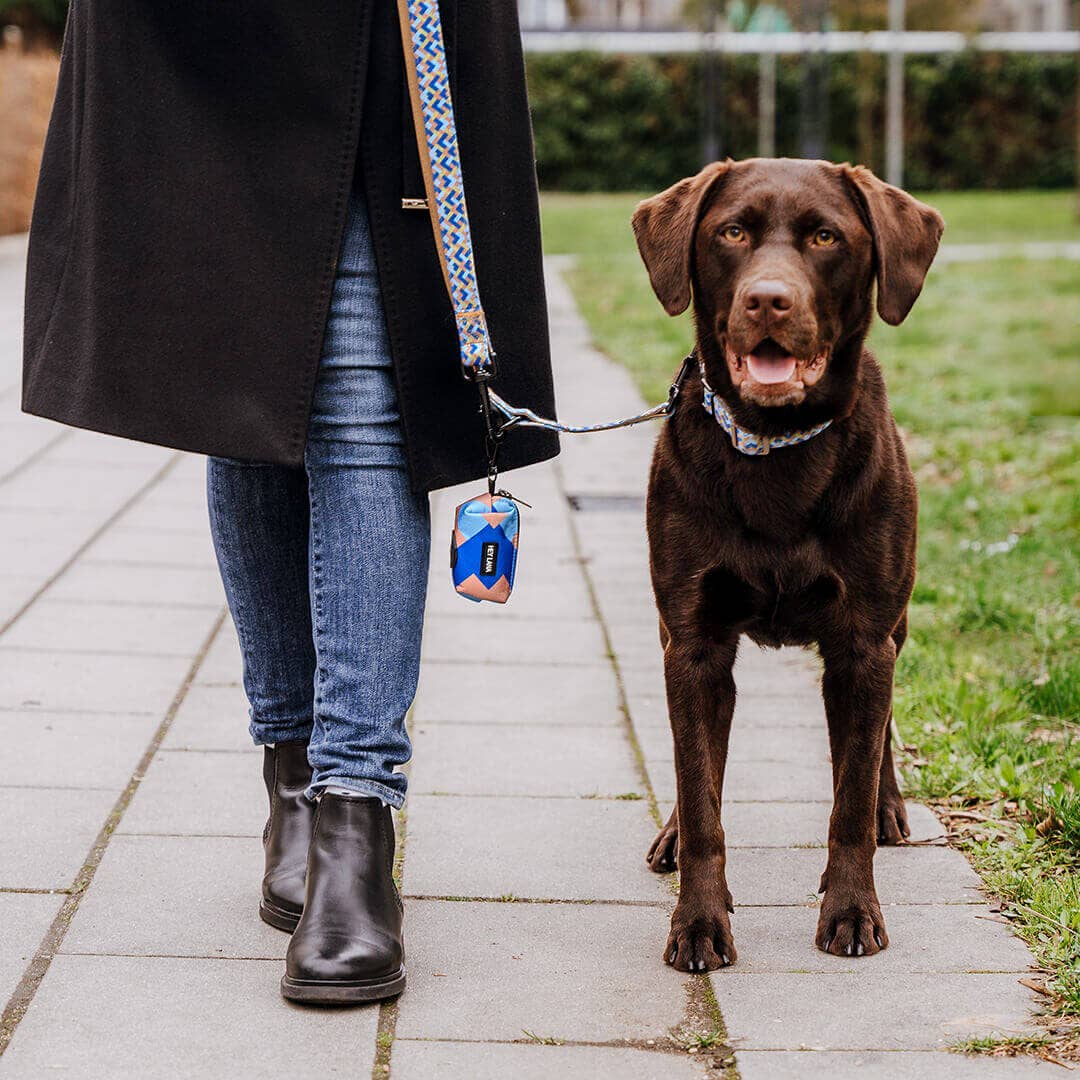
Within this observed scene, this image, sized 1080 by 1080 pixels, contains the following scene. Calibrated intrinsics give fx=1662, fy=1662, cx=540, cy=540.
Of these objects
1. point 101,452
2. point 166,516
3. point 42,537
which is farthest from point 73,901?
point 101,452

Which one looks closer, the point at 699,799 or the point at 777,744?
the point at 699,799

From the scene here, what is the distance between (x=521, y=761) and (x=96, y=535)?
253 cm

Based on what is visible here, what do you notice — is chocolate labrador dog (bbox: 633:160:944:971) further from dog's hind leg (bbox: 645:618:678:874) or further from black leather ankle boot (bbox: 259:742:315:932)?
black leather ankle boot (bbox: 259:742:315:932)

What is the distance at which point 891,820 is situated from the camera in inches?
134

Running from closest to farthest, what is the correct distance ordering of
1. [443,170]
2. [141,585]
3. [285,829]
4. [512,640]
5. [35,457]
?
[443,170] → [285,829] → [512,640] → [141,585] → [35,457]

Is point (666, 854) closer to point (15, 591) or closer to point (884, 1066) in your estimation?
point (884, 1066)

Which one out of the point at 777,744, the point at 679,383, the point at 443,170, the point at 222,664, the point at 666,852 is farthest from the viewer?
the point at 222,664

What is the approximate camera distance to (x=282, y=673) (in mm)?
2959

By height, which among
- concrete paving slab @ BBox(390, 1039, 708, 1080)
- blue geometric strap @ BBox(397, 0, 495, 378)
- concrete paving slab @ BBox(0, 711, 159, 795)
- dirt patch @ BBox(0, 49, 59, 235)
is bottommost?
dirt patch @ BBox(0, 49, 59, 235)

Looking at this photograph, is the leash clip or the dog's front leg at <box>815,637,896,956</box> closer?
the dog's front leg at <box>815,637,896,956</box>

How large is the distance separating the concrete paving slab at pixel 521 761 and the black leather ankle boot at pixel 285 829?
657 millimetres

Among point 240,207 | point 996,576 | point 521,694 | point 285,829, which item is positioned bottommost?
point 996,576

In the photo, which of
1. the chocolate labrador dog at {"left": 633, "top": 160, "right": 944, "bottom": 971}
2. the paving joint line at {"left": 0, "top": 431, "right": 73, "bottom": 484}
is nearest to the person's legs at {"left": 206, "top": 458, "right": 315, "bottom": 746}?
the chocolate labrador dog at {"left": 633, "top": 160, "right": 944, "bottom": 971}

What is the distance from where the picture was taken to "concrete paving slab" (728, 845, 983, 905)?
3.13 metres
